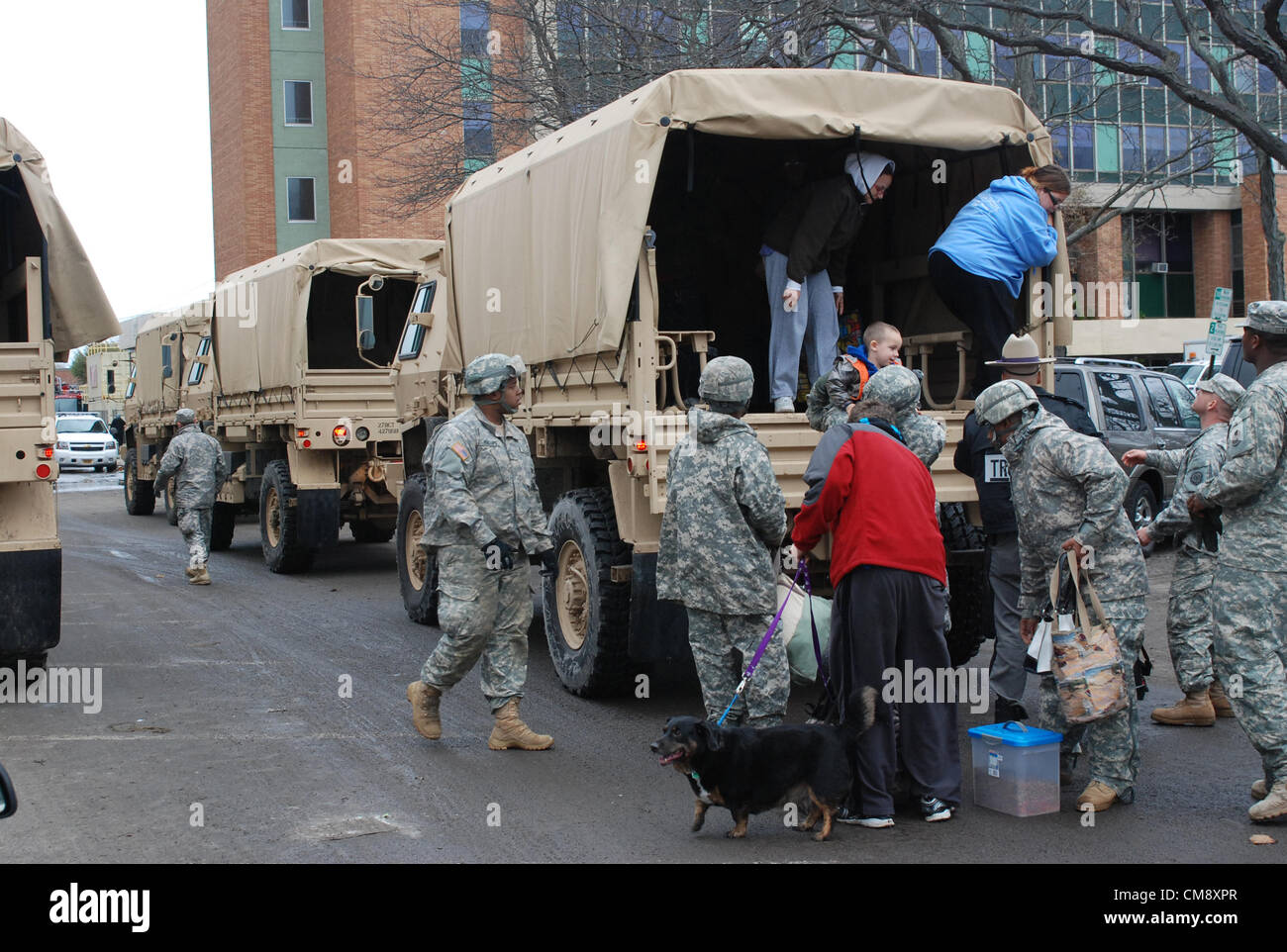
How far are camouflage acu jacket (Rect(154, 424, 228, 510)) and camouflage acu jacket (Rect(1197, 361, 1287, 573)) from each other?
10.7 meters

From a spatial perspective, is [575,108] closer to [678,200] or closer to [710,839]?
[678,200]

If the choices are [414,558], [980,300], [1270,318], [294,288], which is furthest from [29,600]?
[294,288]

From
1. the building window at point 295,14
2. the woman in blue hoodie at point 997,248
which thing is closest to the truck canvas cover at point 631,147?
the woman in blue hoodie at point 997,248

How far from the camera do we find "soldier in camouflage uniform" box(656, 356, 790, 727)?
571cm

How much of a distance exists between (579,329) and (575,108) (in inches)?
540

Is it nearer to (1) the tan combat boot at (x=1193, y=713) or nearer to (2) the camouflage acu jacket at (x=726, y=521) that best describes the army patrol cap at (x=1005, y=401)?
(2) the camouflage acu jacket at (x=726, y=521)

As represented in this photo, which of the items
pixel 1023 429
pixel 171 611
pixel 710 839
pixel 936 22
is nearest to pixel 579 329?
pixel 1023 429

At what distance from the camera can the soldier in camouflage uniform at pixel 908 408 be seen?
5.41 metres

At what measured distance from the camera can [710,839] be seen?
5.15 metres

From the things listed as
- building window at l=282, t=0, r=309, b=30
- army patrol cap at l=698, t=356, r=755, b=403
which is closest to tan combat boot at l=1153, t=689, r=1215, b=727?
army patrol cap at l=698, t=356, r=755, b=403

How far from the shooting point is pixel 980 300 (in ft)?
24.6

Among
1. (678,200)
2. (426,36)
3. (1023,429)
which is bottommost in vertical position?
(1023,429)

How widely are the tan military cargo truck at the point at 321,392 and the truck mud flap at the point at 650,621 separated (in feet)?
19.6

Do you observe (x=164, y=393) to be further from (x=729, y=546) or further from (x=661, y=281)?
(x=729, y=546)
